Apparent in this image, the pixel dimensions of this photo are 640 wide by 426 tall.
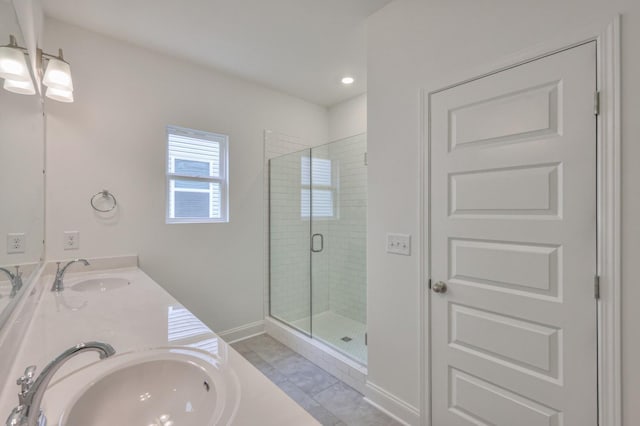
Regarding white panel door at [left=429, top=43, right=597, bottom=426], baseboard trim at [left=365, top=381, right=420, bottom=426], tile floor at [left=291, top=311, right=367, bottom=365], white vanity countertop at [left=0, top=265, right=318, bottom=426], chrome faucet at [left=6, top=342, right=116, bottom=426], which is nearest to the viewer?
chrome faucet at [left=6, top=342, right=116, bottom=426]

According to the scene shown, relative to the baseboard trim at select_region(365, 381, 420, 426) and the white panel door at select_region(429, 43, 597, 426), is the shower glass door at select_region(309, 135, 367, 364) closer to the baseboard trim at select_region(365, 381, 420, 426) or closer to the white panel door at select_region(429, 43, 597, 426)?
the baseboard trim at select_region(365, 381, 420, 426)

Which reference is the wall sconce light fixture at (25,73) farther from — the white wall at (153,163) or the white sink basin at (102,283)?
the white sink basin at (102,283)

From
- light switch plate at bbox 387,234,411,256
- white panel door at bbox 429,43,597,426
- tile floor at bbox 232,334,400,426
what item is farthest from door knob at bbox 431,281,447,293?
tile floor at bbox 232,334,400,426

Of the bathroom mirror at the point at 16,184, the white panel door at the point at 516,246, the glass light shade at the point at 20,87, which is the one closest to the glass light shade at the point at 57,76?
the bathroom mirror at the point at 16,184

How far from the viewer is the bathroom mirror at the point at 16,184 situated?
102 centimetres

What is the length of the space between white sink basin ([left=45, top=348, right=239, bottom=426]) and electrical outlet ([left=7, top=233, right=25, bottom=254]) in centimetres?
62

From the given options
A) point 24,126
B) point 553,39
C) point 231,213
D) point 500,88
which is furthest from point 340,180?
point 24,126

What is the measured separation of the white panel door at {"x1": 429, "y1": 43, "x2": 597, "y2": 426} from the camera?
1240 millimetres

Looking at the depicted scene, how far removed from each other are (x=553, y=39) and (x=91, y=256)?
122 inches

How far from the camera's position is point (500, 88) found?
1447 millimetres

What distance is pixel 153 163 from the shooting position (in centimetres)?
251

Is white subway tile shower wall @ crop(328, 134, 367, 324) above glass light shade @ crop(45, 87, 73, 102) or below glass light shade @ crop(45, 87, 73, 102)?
below

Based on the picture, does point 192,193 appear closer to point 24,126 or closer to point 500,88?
point 24,126

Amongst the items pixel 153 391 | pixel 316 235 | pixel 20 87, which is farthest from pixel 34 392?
pixel 316 235
